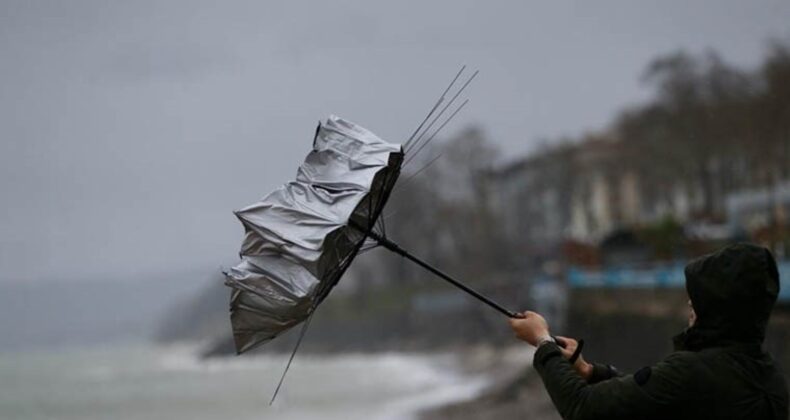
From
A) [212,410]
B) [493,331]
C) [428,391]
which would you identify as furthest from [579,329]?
[493,331]

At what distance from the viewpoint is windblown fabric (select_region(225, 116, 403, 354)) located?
10.7 ft

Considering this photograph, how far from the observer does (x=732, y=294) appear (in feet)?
8.37

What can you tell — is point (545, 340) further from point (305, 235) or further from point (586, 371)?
point (305, 235)

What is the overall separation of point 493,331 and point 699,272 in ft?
223

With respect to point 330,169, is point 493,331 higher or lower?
higher

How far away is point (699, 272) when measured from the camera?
2604mm

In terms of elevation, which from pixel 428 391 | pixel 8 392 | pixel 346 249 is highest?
pixel 8 392

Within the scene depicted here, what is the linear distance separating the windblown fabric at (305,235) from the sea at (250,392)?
2199 cm

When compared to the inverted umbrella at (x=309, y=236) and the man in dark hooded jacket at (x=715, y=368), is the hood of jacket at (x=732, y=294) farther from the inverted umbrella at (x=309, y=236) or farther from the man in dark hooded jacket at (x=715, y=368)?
the inverted umbrella at (x=309, y=236)

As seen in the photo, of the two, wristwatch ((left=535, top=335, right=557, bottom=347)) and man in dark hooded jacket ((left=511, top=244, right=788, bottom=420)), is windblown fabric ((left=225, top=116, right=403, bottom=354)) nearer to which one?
wristwatch ((left=535, top=335, right=557, bottom=347))

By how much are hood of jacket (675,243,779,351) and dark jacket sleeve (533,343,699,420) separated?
9 centimetres

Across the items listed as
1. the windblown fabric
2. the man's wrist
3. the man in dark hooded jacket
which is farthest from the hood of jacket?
the windblown fabric

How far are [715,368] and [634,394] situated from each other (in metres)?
0.19

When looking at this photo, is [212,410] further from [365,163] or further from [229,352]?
[229,352]
